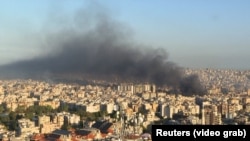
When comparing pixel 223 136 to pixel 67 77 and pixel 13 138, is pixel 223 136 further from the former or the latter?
pixel 67 77

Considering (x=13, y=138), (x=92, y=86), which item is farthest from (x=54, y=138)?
(x=92, y=86)

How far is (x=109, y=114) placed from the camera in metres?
14.3

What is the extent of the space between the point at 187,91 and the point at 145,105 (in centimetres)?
455
